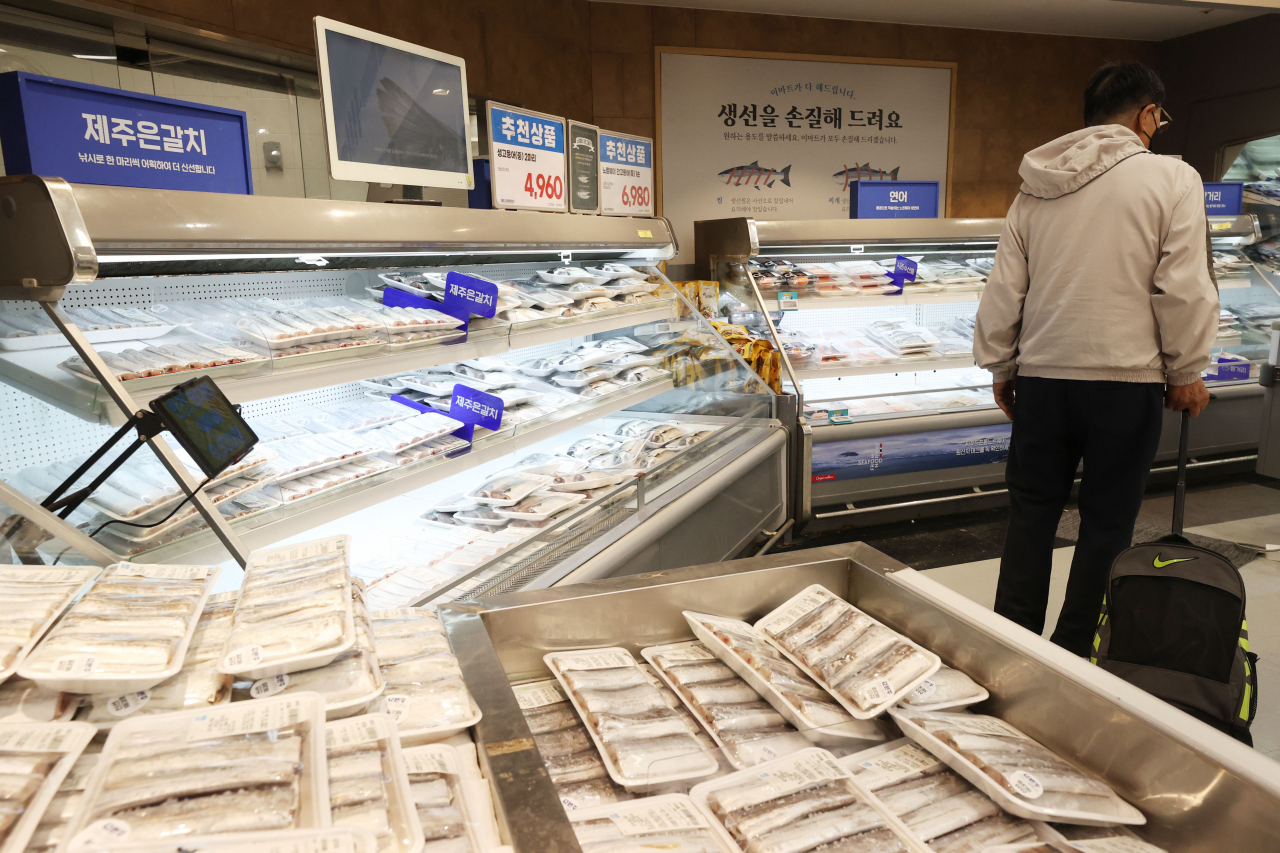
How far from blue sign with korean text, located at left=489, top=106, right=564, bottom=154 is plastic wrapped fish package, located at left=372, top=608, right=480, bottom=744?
2.01 metres

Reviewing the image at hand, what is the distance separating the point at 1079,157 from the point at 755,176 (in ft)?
13.9

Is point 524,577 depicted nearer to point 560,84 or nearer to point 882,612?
point 882,612

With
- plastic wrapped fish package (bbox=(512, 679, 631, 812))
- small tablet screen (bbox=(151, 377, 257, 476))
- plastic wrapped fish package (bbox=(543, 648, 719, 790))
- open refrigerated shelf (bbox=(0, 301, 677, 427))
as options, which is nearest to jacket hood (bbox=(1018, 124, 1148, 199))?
open refrigerated shelf (bbox=(0, 301, 677, 427))

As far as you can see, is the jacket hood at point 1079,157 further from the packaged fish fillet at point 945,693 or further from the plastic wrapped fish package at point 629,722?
the plastic wrapped fish package at point 629,722

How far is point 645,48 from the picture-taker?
20.3 feet

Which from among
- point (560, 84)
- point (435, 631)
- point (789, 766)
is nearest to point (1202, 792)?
point (789, 766)

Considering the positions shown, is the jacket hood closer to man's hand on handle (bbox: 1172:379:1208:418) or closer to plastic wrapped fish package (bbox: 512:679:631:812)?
man's hand on handle (bbox: 1172:379:1208:418)

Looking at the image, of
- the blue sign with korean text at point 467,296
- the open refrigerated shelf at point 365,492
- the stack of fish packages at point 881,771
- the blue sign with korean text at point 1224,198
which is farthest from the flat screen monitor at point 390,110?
the blue sign with korean text at point 1224,198

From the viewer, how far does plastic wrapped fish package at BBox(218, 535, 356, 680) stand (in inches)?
39.2

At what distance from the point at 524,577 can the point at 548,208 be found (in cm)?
154

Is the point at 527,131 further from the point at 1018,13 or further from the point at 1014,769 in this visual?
the point at 1018,13

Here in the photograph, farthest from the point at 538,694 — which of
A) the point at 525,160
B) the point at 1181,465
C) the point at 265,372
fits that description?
the point at 1181,465

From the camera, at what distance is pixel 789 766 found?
3.91 ft

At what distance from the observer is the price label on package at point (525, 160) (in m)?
2.82
